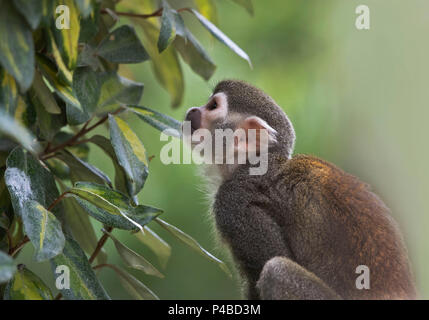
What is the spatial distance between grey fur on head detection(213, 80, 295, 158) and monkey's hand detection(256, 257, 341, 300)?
0.60m

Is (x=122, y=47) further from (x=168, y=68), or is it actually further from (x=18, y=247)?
(x=18, y=247)

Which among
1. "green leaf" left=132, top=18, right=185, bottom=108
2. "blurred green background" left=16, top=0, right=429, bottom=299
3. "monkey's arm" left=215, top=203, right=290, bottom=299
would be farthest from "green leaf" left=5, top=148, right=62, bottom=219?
"blurred green background" left=16, top=0, right=429, bottom=299

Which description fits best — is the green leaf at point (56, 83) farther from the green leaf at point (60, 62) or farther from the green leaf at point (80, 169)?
the green leaf at point (80, 169)

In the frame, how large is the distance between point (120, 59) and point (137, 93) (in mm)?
207

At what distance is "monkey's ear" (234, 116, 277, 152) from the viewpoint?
7.08 ft

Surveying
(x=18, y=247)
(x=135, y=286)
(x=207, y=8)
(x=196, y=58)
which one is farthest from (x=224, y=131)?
(x=18, y=247)

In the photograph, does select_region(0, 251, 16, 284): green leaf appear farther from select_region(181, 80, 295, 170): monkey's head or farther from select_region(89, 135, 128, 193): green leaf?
select_region(181, 80, 295, 170): monkey's head

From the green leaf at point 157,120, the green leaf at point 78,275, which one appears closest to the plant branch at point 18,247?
the green leaf at point 78,275

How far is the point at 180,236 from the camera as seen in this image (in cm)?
186

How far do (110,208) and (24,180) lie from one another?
0.87 ft

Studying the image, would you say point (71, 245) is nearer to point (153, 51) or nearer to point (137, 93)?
point (137, 93)

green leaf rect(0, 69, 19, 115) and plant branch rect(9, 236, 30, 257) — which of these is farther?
plant branch rect(9, 236, 30, 257)

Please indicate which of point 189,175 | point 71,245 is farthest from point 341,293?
point 189,175

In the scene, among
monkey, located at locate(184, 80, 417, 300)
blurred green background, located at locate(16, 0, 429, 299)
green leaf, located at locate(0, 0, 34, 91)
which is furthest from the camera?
blurred green background, located at locate(16, 0, 429, 299)
